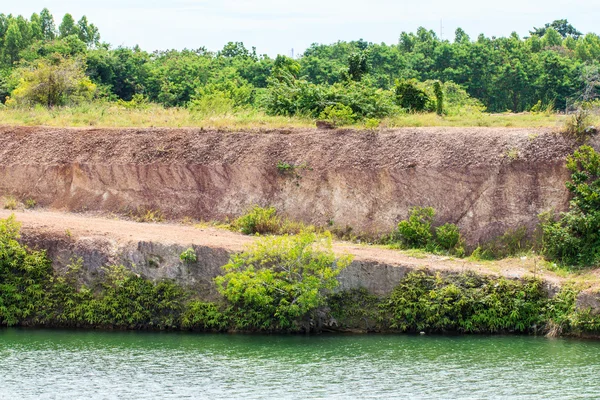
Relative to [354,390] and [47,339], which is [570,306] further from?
[47,339]

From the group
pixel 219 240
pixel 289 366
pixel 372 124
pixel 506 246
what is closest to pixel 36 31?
pixel 372 124

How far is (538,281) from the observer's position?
24.0 meters

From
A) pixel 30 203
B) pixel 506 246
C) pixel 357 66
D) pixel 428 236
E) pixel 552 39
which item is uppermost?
pixel 552 39

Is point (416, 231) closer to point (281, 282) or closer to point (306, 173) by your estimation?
point (306, 173)

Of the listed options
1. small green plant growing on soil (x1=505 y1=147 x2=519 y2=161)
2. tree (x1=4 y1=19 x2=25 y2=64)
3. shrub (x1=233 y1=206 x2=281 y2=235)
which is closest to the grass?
small green plant growing on soil (x1=505 y1=147 x2=519 y2=161)

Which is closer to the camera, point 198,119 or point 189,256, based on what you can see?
point 189,256

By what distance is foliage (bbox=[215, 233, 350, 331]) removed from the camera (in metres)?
23.1

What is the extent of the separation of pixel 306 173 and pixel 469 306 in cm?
812

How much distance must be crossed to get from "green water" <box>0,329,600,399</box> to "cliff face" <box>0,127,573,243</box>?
19.2 feet

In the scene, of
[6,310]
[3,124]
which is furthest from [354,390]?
[3,124]

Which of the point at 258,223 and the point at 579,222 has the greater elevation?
the point at 579,222

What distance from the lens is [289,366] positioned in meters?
20.6

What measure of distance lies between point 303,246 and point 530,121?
37.2 ft

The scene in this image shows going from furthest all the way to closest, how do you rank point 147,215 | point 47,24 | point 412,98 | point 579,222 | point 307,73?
point 47,24
point 307,73
point 412,98
point 147,215
point 579,222
